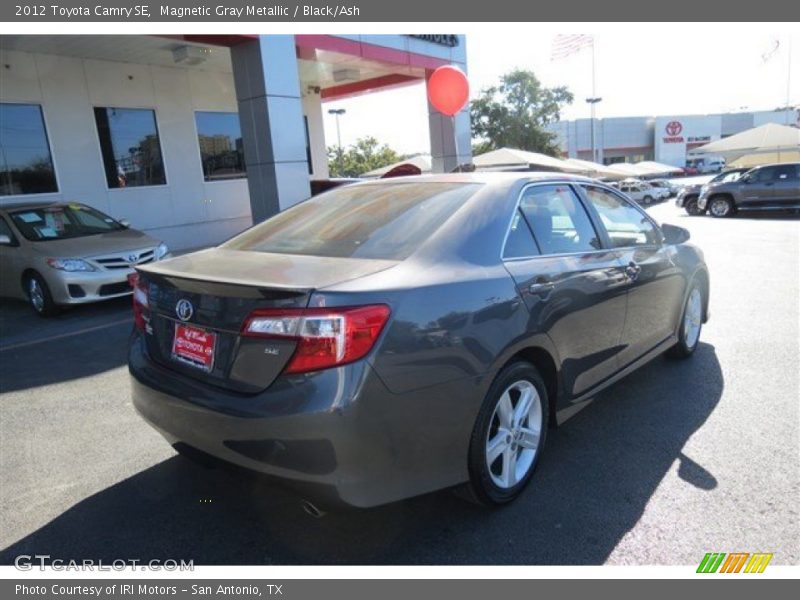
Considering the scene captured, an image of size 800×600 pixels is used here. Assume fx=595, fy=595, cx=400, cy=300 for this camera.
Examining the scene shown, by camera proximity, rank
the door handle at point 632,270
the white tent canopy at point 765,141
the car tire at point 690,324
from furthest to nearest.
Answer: the white tent canopy at point 765,141 → the car tire at point 690,324 → the door handle at point 632,270

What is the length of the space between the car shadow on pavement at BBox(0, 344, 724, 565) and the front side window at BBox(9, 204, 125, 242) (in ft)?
20.4

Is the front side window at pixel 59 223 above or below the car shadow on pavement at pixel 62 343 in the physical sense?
above

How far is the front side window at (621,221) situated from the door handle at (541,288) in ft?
3.44

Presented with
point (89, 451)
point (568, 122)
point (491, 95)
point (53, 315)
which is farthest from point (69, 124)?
point (568, 122)

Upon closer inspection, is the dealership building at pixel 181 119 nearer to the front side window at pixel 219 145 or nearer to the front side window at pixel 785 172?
the front side window at pixel 219 145

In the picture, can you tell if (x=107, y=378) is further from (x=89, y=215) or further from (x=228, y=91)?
(x=228, y=91)

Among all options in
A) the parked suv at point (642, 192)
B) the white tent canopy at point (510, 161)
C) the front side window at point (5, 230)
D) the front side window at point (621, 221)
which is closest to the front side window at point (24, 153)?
the front side window at point (5, 230)

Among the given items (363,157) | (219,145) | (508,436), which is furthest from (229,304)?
(363,157)

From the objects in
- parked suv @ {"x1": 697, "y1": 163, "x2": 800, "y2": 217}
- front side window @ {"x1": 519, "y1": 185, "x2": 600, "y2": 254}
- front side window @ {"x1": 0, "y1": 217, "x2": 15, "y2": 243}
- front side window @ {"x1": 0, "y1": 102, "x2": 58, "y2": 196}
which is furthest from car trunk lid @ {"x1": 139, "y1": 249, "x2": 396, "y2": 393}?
parked suv @ {"x1": 697, "y1": 163, "x2": 800, "y2": 217}

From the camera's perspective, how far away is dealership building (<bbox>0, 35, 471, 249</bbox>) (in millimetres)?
10289

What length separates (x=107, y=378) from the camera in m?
5.16

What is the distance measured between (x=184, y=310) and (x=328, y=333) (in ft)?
2.63

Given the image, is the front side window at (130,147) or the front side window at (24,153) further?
the front side window at (130,147)

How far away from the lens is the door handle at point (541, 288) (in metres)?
2.96
